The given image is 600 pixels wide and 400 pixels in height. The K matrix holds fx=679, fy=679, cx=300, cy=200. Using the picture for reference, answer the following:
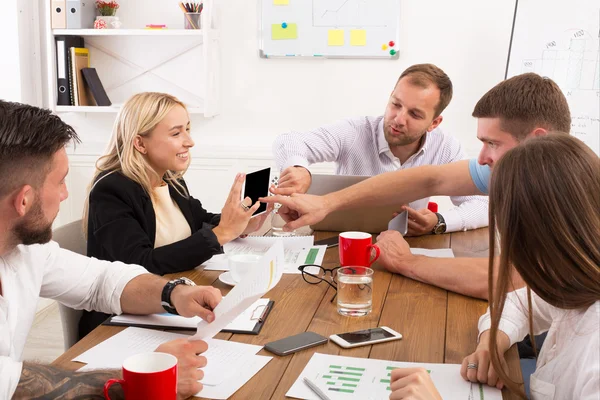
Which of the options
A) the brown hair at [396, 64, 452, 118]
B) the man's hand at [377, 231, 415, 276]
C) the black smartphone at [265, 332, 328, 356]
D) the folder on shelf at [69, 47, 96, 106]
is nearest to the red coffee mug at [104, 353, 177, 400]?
the black smartphone at [265, 332, 328, 356]

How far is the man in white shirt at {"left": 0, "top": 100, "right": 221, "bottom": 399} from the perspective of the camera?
1.14 meters

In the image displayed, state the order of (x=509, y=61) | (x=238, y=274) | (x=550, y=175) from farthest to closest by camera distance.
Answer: (x=509, y=61) → (x=238, y=274) → (x=550, y=175)

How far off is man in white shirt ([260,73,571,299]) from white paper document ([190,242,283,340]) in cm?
54

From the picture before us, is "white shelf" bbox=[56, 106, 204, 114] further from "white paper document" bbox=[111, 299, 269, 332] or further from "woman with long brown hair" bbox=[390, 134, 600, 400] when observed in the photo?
"woman with long brown hair" bbox=[390, 134, 600, 400]

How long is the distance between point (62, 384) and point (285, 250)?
Result: 107cm

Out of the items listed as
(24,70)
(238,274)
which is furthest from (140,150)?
(24,70)

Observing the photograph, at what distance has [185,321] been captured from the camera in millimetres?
1504

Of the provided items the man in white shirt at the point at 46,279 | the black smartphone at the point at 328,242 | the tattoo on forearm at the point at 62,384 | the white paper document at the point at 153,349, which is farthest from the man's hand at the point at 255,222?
the tattoo on forearm at the point at 62,384

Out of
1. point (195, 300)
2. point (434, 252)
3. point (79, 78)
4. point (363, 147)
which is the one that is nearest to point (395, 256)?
point (434, 252)

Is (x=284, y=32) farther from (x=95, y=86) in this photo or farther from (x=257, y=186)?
(x=257, y=186)

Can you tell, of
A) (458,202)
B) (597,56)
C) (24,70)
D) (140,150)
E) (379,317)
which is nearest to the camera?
(379,317)

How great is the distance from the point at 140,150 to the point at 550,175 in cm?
151

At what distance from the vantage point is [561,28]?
125 inches

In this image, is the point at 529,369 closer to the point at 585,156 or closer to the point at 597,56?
the point at 585,156
